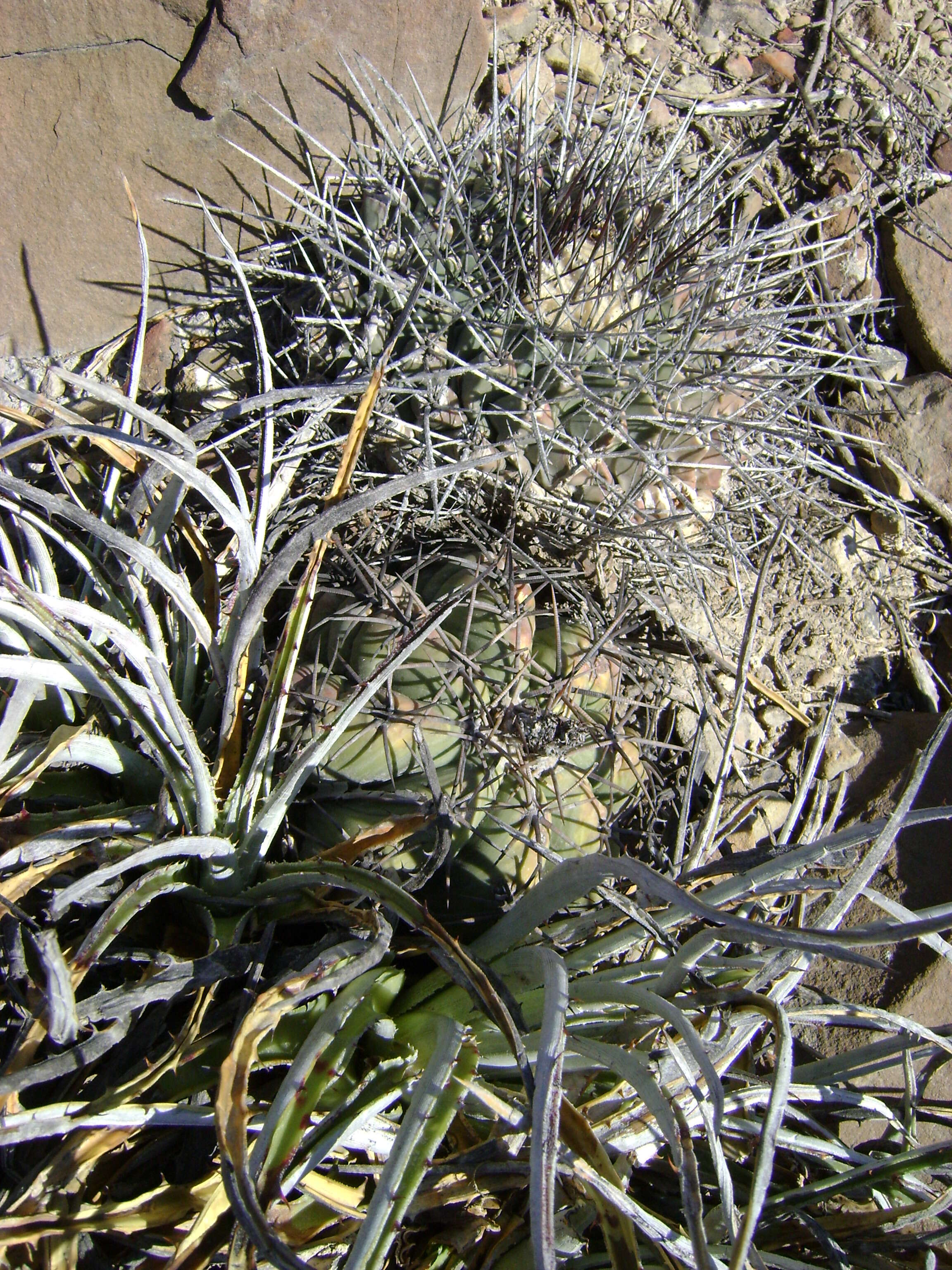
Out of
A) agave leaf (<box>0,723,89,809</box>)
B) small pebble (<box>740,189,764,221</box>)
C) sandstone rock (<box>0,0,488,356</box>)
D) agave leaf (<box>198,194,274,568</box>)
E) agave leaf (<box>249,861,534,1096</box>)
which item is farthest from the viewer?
small pebble (<box>740,189,764,221</box>)

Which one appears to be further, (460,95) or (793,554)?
(793,554)

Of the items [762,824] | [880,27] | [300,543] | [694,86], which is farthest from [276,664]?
[880,27]

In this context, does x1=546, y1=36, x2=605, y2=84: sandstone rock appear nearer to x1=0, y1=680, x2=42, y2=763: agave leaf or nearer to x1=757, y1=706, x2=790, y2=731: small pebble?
x1=757, y1=706, x2=790, y2=731: small pebble

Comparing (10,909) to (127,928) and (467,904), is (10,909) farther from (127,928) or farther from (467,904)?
(467,904)

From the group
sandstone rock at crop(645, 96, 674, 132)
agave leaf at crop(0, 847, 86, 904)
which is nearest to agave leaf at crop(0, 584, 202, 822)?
agave leaf at crop(0, 847, 86, 904)

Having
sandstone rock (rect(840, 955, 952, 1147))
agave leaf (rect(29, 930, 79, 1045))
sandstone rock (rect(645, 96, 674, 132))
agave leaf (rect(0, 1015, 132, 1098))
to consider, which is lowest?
sandstone rock (rect(840, 955, 952, 1147))

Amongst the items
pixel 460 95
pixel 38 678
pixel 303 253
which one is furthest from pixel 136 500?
pixel 460 95

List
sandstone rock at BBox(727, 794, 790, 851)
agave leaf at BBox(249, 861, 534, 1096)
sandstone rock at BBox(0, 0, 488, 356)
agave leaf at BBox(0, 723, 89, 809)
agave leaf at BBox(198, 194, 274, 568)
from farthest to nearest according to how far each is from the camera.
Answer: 1. sandstone rock at BBox(727, 794, 790, 851)
2. sandstone rock at BBox(0, 0, 488, 356)
3. agave leaf at BBox(198, 194, 274, 568)
4. agave leaf at BBox(0, 723, 89, 809)
5. agave leaf at BBox(249, 861, 534, 1096)

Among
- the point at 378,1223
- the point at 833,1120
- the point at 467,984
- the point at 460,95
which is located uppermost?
the point at 460,95
